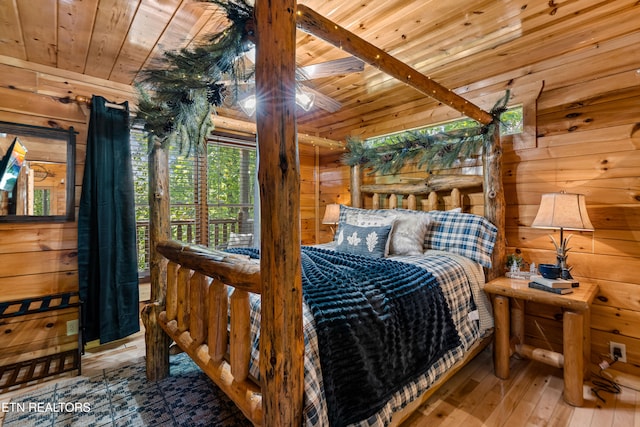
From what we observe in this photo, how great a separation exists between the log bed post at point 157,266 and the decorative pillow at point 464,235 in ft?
6.74

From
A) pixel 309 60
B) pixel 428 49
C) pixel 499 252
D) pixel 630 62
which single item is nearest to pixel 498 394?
pixel 499 252

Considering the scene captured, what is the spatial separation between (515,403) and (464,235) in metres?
1.11

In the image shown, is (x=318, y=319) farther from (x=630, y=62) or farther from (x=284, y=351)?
(x=630, y=62)

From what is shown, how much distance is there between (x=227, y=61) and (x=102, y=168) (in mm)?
1916

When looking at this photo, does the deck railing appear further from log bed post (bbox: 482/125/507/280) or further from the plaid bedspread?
log bed post (bbox: 482/125/507/280)

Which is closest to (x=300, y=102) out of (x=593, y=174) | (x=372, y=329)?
(x=372, y=329)

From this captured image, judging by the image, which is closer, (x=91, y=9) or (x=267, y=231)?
(x=267, y=231)

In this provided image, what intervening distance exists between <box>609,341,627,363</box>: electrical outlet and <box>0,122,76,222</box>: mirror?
4180 millimetres

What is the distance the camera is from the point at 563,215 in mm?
1851

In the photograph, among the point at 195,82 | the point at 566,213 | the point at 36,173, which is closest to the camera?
the point at 195,82

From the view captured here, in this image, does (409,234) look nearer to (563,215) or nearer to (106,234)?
(563,215)

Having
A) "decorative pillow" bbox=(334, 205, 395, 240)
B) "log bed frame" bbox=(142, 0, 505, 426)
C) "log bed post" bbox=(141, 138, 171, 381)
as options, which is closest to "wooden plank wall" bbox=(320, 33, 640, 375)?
"decorative pillow" bbox=(334, 205, 395, 240)

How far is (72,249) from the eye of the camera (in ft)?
8.01

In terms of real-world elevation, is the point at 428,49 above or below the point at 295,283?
above
